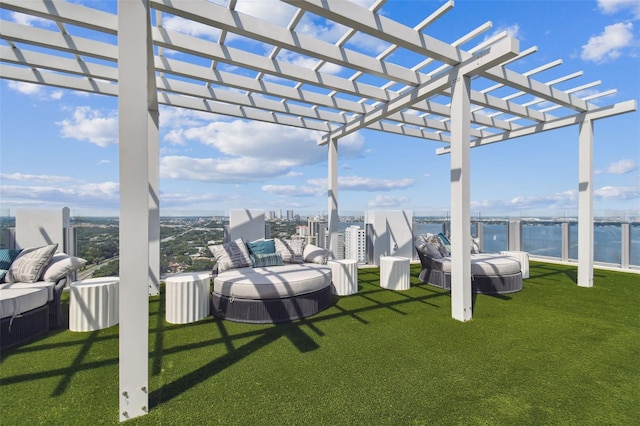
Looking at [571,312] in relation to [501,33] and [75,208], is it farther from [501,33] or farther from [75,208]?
[75,208]

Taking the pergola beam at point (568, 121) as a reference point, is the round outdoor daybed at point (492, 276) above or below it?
below

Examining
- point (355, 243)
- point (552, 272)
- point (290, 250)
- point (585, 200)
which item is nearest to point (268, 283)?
point (290, 250)

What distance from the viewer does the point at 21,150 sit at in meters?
4.39

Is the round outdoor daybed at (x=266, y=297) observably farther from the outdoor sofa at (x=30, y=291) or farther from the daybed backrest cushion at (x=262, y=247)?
the outdoor sofa at (x=30, y=291)

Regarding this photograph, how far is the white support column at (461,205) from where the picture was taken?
3818mm

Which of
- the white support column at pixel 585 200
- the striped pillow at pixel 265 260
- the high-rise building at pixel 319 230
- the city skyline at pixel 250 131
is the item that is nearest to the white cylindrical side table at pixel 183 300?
the striped pillow at pixel 265 260

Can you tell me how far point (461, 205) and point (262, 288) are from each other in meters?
2.88

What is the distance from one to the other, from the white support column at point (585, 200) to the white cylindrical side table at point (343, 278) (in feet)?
15.0

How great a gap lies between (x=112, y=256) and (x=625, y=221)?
452 inches

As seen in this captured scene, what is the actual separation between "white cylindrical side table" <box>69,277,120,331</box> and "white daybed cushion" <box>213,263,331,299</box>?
122 cm

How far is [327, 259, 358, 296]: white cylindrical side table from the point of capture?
5.04 m

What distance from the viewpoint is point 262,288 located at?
3.69 metres

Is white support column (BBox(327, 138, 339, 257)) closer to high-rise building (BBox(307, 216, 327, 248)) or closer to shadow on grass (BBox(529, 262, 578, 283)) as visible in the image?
high-rise building (BBox(307, 216, 327, 248))

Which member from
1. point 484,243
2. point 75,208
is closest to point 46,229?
point 75,208
